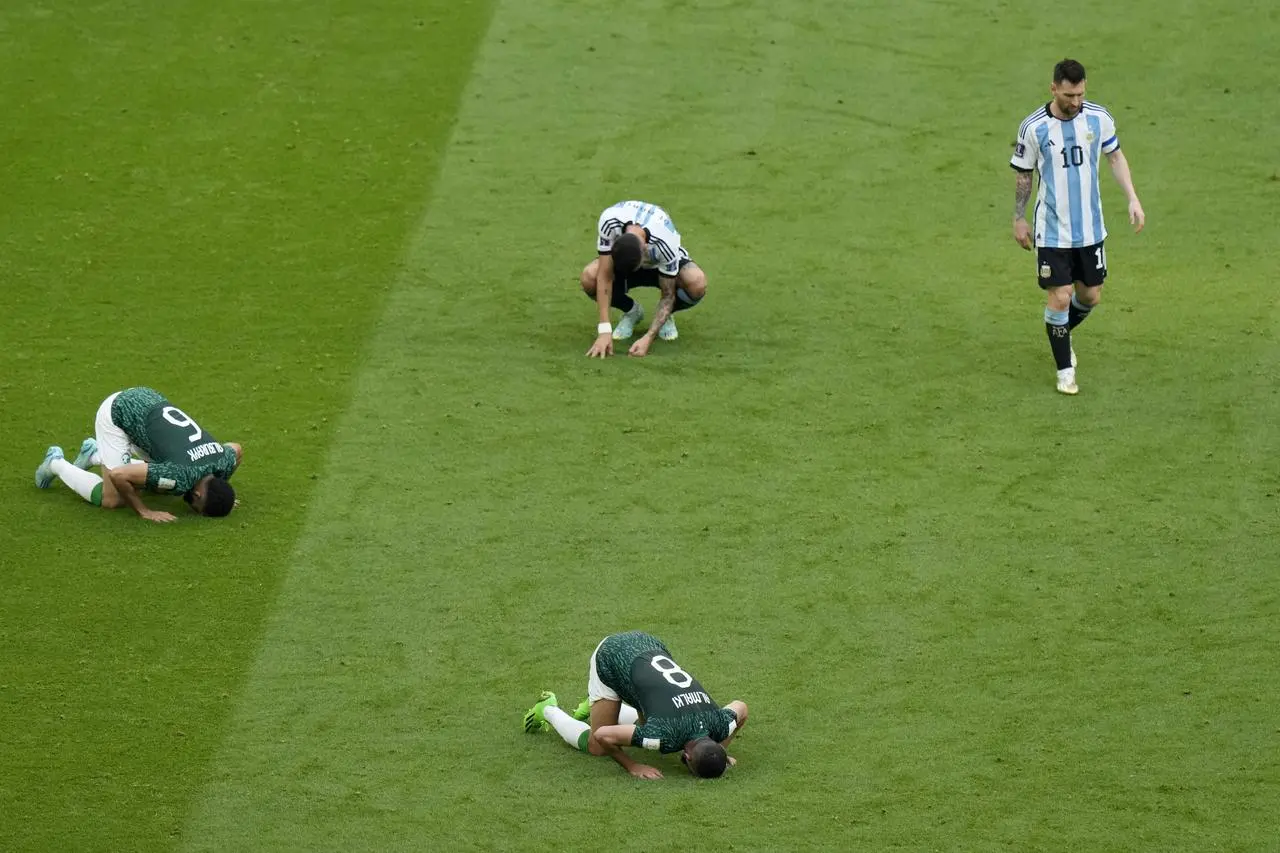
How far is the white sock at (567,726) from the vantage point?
25.9 ft

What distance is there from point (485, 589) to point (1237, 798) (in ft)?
12.0

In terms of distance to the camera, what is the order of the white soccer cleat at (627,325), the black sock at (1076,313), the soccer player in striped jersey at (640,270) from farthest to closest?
1. the white soccer cleat at (627,325)
2. the soccer player in striped jersey at (640,270)
3. the black sock at (1076,313)

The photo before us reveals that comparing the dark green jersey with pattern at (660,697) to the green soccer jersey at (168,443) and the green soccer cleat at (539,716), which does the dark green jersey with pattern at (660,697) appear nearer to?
the green soccer cleat at (539,716)

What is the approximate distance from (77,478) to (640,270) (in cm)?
366

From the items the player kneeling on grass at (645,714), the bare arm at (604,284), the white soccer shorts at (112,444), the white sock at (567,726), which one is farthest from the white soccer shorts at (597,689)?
the bare arm at (604,284)

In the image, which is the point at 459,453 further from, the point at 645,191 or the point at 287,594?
the point at 645,191

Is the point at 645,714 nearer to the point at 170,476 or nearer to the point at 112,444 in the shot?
the point at 170,476

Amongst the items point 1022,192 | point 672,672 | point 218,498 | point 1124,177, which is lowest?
point 218,498

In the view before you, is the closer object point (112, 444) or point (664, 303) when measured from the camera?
point (112, 444)

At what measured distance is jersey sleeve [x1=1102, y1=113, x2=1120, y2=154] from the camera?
10633mm

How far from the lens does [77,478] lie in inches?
394

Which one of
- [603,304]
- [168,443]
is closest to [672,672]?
[168,443]

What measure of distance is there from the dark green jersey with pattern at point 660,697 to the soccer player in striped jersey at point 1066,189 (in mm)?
4141

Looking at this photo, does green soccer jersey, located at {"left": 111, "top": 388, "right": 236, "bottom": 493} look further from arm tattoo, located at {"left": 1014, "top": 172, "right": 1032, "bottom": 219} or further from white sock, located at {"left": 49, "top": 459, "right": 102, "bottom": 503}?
arm tattoo, located at {"left": 1014, "top": 172, "right": 1032, "bottom": 219}
